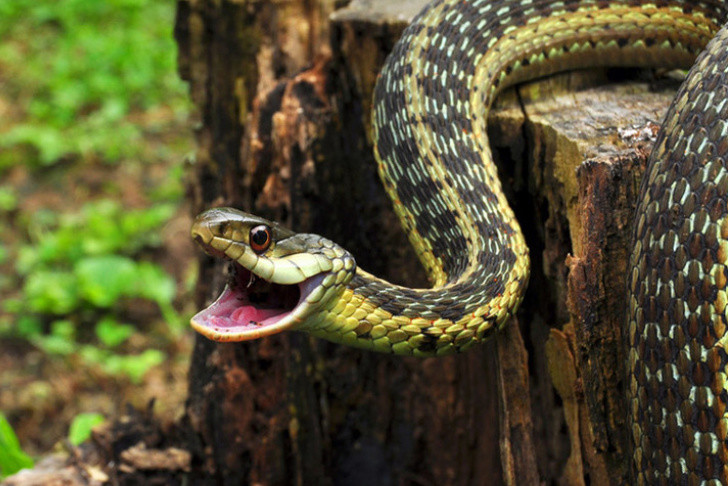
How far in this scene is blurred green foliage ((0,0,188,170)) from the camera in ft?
25.3

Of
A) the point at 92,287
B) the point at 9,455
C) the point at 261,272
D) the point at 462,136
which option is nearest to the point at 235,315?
the point at 261,272

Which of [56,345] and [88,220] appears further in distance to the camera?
[88,220]

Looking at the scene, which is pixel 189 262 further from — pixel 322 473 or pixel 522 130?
pixel 522 130

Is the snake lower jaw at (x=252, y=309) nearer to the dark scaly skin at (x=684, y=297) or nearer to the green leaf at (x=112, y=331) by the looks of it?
the dark scaly skin at (x=684, y=297)

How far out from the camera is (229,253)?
8.07 feet

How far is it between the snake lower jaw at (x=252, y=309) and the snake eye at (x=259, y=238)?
0.53 feet

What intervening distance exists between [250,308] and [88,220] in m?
4.59

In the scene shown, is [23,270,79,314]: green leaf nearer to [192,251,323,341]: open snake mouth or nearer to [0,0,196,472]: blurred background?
[0,0,196,472]: blurred background

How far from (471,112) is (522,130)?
0.71 ft

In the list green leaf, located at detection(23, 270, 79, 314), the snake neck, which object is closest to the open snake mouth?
the snake neck

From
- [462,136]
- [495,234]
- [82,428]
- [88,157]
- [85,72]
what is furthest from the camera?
[85,72]

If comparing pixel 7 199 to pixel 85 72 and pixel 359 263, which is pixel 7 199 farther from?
pixel 359 263

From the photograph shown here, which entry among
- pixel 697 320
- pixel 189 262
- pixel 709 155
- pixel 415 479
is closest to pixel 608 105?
pixel 709 155

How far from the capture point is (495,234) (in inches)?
121
